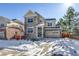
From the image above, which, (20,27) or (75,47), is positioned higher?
(20,27)

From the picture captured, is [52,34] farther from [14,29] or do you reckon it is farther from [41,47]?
[14,29]

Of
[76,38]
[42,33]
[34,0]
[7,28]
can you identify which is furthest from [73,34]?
[7,28]

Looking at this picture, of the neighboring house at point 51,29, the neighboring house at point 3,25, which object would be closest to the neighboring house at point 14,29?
the neighboring house at point 3,25

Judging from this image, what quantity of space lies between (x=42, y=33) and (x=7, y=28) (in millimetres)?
457

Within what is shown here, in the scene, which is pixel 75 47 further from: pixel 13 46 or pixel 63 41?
pixel 13 46

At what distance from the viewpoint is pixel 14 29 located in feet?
10.1

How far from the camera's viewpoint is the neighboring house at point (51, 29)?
3.04m

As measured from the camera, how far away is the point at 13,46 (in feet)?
10.0

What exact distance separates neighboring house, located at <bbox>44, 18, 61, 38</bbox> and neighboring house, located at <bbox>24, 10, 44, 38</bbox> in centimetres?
5

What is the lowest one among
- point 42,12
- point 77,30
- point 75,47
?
point 75,47

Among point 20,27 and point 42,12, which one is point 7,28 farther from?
point 42,12

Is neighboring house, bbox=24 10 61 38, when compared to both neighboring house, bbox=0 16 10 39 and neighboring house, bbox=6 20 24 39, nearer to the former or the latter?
neighboring house, bbox=6 20 24 39

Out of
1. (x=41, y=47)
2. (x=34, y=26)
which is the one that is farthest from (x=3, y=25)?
(x=41, y=47)

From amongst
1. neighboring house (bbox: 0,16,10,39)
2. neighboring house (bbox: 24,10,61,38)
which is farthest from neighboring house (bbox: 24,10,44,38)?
neighboring house (bbox: 0,16,10,39)
